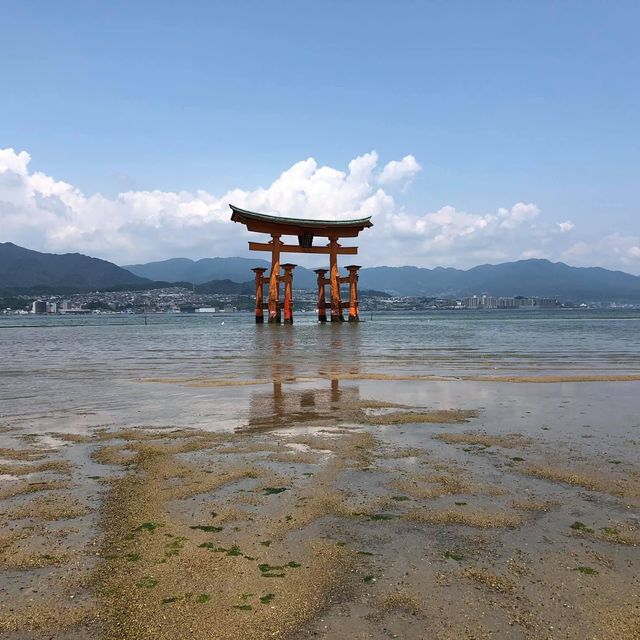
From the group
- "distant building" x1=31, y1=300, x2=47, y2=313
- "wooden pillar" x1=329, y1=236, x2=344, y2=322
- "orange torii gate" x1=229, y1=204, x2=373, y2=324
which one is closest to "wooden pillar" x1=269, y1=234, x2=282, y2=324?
"orange torii gate" x1=229, y1=204, x2=373, y2=324

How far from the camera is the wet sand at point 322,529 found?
270 centimetres

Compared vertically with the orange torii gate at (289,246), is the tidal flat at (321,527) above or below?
below

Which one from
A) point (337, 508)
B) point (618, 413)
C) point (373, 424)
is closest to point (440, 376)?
point (618, 413)

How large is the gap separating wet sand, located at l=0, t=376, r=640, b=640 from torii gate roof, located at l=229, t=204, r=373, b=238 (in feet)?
137

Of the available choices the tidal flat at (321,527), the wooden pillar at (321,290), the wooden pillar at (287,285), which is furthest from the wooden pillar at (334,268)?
A: the tidal flat at (321,527)

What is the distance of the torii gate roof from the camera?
48.2 metres

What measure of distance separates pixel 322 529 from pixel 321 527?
0.04 m

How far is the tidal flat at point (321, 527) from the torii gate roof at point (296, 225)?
41.5 metres

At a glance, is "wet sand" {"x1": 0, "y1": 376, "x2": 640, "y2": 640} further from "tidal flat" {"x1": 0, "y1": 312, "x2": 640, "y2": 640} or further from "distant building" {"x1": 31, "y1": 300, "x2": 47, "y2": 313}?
"distant building" {"x1": 31, "y1": 300, "x2": 47, "y2": 313}

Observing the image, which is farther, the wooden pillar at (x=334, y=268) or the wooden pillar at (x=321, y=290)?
the wooden pillar at (x=321, y=290)

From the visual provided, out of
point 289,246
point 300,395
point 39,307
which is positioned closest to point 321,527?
point 300,395

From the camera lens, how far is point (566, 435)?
6.82m

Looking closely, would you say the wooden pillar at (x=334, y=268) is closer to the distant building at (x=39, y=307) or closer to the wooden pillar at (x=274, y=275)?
the wooden pillar at (x=274, y=275)

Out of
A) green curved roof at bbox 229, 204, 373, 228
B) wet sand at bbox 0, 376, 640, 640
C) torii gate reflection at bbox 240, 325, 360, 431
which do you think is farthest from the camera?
green curved roof at bbox 229, 204, 373, 228
